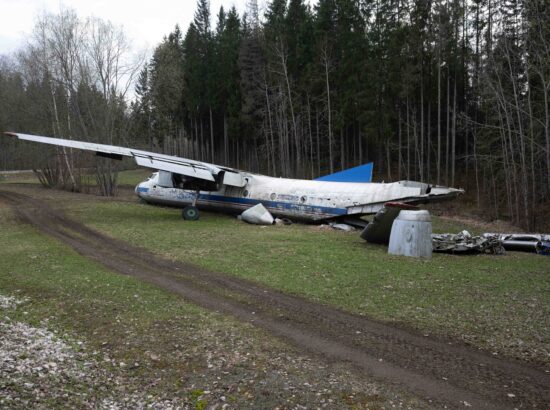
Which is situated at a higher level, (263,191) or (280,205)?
(263,191)

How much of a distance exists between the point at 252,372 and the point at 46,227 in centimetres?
1467

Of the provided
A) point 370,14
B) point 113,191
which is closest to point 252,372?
point 113,191

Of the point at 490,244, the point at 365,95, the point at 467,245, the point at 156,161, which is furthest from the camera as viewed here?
the point at 365,95

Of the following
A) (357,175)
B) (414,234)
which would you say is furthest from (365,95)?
(414,234)

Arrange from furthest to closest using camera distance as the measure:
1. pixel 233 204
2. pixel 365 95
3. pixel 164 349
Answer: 1. pixel 365 95
2. pixel 233 204
3. pixel 164 349

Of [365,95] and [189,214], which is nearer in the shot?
[189,214]

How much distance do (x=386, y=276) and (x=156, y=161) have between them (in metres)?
12.9

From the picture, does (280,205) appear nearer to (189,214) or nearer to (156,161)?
(189,214)

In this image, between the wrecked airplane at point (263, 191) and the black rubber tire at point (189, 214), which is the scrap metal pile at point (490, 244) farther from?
the black rubber tire at point (189, 214)

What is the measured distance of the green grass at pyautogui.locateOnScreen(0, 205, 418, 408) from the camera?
5.25 m

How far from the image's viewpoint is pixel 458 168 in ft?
134

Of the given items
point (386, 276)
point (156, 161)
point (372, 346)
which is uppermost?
point (156, 161)

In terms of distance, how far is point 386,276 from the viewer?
35.8ft

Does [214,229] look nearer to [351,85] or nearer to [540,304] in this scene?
[540,304]
